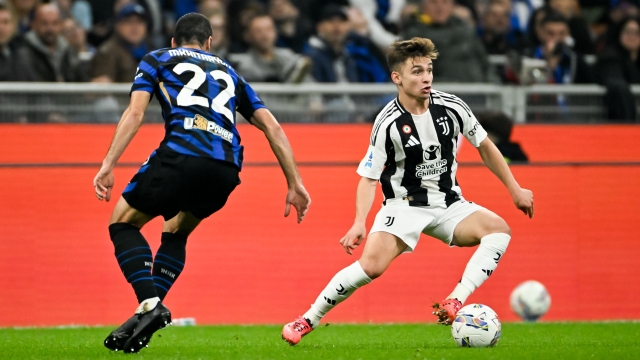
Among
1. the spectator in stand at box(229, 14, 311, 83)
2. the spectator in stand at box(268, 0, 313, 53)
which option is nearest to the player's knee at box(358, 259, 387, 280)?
the spectator in stand at box(229, 14, 311, 83)

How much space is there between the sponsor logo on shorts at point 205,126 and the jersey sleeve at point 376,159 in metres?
1.04

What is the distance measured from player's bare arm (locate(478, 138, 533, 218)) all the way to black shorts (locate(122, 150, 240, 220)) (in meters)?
1.80

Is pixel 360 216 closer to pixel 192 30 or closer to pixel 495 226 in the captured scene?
pixel 495 226

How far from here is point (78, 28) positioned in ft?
38.1

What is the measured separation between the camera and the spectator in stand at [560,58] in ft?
40.0

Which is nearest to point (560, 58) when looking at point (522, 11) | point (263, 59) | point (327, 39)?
point (522, 11)

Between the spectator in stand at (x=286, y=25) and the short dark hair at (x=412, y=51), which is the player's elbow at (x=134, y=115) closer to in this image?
the short dark hair at (x=412, y=51)

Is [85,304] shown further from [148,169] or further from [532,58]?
[532,58]

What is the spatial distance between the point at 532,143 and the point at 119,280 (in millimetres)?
4515

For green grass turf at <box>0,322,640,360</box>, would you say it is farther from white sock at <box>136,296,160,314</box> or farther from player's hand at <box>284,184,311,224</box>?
player's hand at <box>284,184,311,224</box>

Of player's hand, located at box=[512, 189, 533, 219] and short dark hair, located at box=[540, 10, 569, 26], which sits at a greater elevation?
short dark hair, located at box=[540, 10, 569, 26]

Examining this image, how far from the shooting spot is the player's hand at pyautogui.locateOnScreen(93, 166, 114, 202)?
5.85 meters

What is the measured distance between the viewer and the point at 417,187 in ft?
22.5

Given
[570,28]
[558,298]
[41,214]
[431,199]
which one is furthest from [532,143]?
[41,214]
